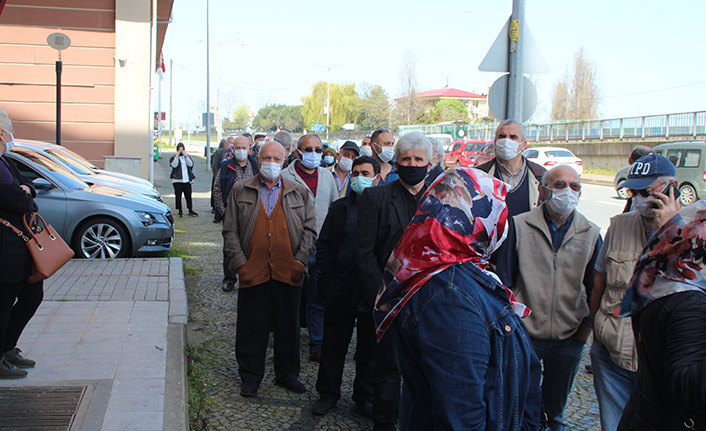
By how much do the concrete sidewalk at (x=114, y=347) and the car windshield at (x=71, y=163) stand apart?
288 centimetres

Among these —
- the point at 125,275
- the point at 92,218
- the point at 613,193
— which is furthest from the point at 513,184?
the point at 613,193

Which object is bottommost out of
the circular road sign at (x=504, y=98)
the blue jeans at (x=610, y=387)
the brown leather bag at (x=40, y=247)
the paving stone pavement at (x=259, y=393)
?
the paving stone pavement at (x=259, y=393)

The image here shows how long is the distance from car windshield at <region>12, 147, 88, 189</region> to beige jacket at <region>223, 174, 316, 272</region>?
6074 millimetres

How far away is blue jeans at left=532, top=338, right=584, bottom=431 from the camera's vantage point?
13.5 feet

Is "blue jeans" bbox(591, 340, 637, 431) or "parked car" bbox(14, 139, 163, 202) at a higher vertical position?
"parked car" bbox(14, 139, 163, 202)

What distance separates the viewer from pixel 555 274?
4035 mm

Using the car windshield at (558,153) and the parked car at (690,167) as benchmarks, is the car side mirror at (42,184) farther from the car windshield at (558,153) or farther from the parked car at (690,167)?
the car windshield at (558,153)

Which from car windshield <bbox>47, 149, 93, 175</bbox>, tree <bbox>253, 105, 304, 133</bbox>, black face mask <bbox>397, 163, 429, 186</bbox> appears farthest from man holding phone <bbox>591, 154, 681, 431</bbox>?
tree <bbox>253, 105, 304, 133</bbox>

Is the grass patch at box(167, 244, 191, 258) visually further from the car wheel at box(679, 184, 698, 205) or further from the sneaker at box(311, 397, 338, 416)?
the car wheel at box(679, 184, 698, 205)

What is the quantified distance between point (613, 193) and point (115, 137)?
18.4 meters

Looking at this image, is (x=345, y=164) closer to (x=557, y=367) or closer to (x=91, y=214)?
(x=557, y=367)

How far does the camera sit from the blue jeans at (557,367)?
162 inches

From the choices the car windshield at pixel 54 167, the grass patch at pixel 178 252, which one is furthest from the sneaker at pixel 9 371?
the grass patch at pixel 178 252

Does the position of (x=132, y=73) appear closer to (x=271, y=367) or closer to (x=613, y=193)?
(x=271, y=367)
